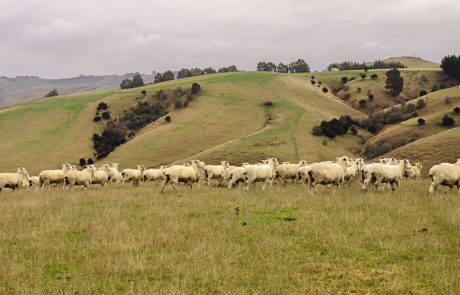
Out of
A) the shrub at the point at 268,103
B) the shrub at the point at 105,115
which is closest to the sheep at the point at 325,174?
the shrub at the point at 268,103

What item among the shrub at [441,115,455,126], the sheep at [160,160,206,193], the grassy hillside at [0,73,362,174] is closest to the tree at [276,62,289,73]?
the grassy hillside at [0,73,362,174]

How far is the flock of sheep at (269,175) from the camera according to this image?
23.0 m

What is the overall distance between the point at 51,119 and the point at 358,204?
8869cm

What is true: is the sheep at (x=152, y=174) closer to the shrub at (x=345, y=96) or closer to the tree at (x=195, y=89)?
the tree at (x=195, y=89)

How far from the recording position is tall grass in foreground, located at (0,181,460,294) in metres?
9.13

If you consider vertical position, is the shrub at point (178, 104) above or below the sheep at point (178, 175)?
above

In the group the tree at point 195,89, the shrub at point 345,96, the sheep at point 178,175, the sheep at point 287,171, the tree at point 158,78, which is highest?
the tree at point 158,78

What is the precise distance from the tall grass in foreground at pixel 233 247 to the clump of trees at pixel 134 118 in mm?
62793

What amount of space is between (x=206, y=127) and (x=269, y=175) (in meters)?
55.9

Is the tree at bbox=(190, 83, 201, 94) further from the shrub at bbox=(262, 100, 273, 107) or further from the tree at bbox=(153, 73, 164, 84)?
the tree at bbox=(153, 73, 164, 84)

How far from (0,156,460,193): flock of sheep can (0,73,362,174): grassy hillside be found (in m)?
28.5

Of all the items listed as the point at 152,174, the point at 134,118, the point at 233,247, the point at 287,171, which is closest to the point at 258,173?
the point at 287,171

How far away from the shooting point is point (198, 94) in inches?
3991

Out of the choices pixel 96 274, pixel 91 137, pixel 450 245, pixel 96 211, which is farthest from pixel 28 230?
pixel 91 137
